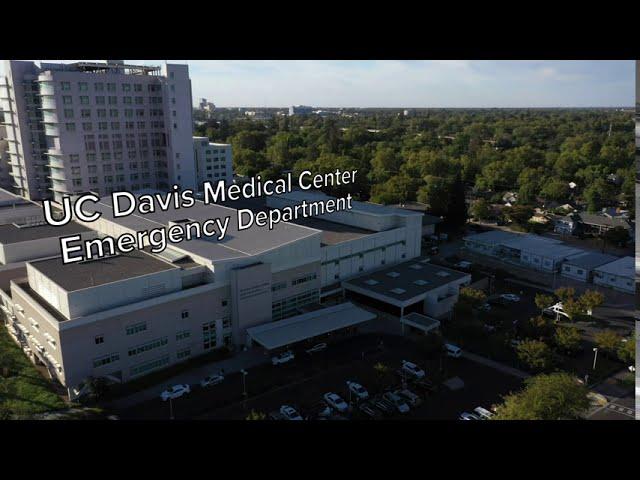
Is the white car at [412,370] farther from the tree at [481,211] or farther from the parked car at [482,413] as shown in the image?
the tree at [481,211]

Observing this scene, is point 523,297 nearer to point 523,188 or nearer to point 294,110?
point 523,188

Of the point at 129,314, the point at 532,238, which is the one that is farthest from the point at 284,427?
the point at 532,238

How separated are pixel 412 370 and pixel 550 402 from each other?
3.90m

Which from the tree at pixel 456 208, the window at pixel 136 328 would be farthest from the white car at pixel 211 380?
the tree at pixel 456 208

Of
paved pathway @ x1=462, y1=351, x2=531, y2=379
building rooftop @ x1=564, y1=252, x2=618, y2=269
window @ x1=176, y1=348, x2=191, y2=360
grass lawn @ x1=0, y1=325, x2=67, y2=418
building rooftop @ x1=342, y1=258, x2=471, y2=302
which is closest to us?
grass lawn @ x1=0, y1=325, x2=67, y2=418

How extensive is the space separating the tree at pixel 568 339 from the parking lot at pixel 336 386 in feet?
6.02

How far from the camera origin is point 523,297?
17844 millimetres

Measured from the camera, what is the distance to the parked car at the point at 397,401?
36.4 feet

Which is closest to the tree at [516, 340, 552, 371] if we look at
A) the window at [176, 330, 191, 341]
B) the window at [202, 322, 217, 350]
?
the window at [202, 322, 217, 350]

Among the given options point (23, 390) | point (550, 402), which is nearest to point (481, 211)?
point (550, 402)

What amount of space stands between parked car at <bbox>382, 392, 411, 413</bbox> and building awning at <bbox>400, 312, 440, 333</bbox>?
10.6ft

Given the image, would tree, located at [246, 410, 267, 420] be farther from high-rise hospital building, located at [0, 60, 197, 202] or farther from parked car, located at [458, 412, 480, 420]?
high-rise hospital building, located at [0, 60, 197, 202]

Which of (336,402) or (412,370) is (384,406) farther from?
(412,370)

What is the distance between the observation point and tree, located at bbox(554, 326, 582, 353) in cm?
1309
